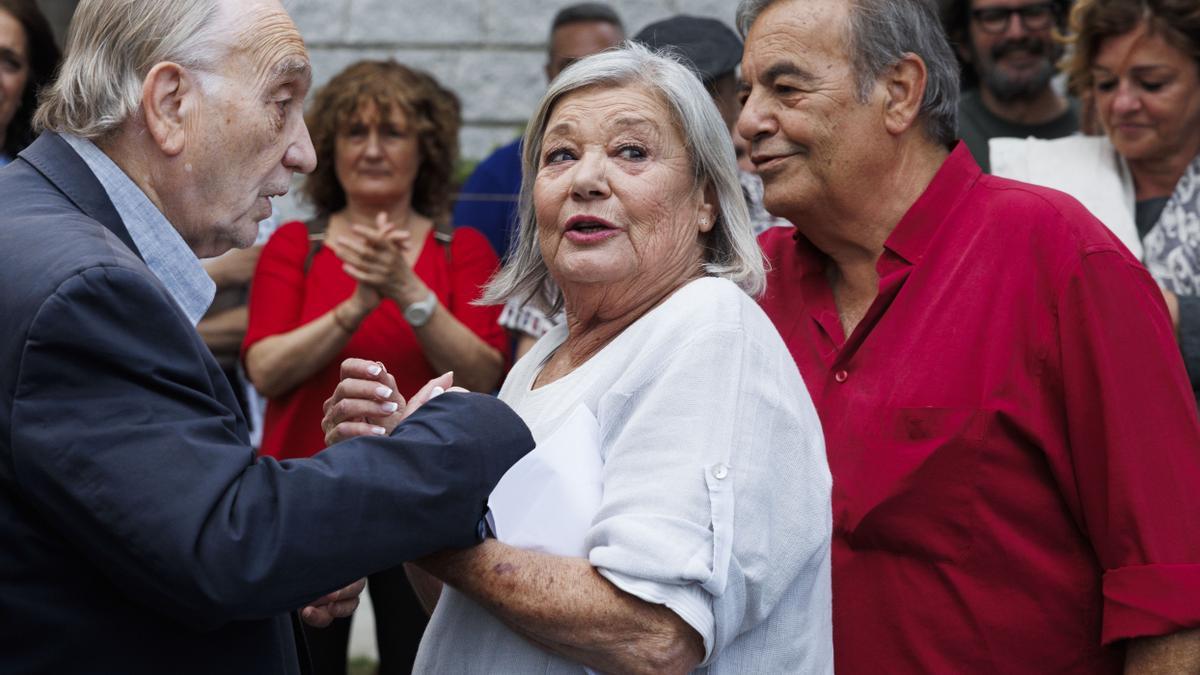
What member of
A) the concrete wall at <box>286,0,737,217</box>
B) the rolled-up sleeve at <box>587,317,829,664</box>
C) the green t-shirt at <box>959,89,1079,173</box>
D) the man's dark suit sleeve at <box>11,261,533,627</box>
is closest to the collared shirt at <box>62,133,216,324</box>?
the man's dark suit sleeve at <box>11,261,533,627</box>

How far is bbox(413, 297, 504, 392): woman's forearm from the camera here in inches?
170

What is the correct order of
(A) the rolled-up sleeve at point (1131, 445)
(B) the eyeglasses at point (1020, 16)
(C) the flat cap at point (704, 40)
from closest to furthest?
1. (A) the rolled-up sleeve at point (1131, 445)
2. (C) the flat cap at point (704, 40)
3. (B) the eyeglasses at point (1020, 16)

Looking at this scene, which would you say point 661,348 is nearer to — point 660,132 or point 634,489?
point 634,489

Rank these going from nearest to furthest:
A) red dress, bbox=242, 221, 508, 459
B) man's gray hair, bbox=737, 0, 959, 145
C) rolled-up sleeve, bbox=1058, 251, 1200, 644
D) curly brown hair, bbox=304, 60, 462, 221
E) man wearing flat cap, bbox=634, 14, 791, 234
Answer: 1. rolled-up sleeve, bbox=1058, 251, 1200, 644
2. man's gray hair, bbox=737, 0, 959, 145
3. red dress, bbox=242, 221, 508, 459
4. man wearing flat cap, bbox=634, 14, 791, 234
5. curly brown hair, bbox=304, 60, 462, 221

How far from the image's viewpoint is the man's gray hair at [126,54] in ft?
6.98

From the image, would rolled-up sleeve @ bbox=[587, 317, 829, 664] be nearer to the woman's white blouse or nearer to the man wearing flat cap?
the woman's white blouse

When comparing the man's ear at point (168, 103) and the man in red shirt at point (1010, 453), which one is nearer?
the man's ear at point (168, 103)

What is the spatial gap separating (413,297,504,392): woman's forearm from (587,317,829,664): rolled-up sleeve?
2.13 meters

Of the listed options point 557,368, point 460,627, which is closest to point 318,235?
point 557,368

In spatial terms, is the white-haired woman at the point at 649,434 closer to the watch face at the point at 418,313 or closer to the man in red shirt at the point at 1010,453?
the man in red shirt at the point at 1010,453

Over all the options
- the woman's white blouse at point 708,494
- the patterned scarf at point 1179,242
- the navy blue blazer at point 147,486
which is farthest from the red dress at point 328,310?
the navy blue blazer at point 147,486

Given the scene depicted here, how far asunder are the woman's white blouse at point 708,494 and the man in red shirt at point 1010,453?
332 millimetres

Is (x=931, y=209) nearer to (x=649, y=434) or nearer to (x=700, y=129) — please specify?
(x=700, y=129)

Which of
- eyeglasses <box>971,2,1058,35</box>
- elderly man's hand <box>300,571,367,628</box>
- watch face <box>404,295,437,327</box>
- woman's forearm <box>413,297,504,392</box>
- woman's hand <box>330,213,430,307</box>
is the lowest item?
woman's forearm <box>413,297,504,392</box>
